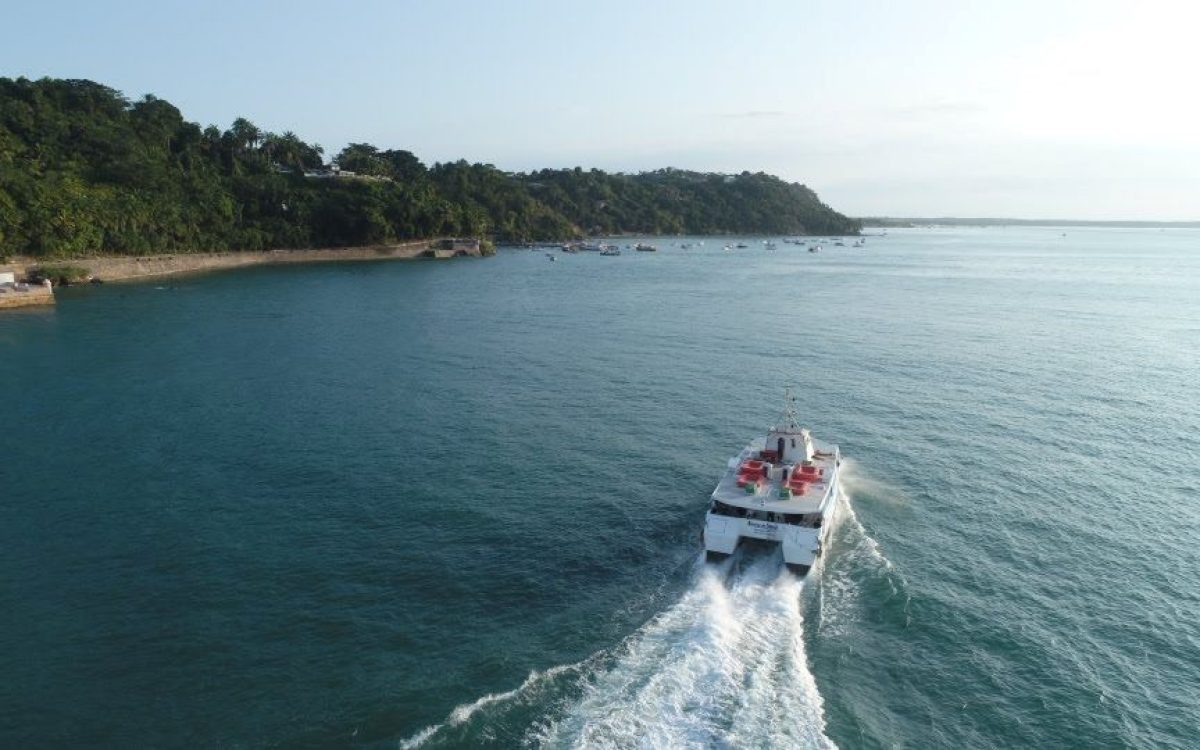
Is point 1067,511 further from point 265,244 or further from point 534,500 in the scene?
point 265,244

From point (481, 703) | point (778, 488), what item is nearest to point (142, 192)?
point (778, 488)

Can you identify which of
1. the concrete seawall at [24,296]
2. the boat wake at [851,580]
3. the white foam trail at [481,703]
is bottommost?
the boat wake at [851,580]

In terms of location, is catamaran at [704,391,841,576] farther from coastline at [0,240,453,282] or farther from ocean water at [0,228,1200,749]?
coastline at [0,240,453,282]

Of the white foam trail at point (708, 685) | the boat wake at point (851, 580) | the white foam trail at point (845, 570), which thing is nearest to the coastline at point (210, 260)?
the white foam trail at point (708, 685)

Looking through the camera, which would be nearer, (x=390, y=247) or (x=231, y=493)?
(x=231, y=493)

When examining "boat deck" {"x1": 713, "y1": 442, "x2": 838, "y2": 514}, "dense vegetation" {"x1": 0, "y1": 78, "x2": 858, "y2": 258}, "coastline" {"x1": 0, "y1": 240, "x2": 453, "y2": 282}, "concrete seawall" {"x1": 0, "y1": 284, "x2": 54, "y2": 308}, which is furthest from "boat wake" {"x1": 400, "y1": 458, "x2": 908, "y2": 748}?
"dense vegetation" {"x1": 0, "y1": 78, "x2": 858, "y2": 258}

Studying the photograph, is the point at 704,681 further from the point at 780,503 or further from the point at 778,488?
the point at 778,488

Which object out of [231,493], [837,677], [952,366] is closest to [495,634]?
[837,677]

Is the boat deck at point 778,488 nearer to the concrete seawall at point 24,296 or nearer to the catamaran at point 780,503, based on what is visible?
the catamaran at point 780,503
